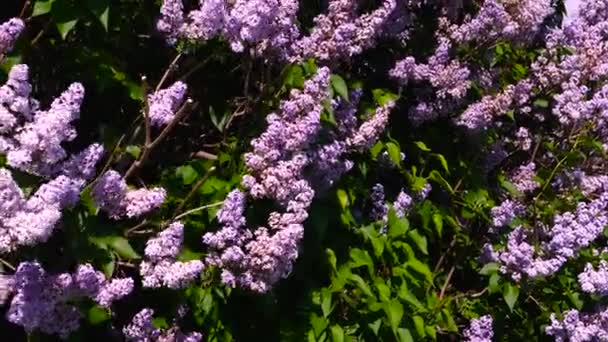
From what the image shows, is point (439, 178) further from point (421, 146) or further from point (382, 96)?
point (382, 96)

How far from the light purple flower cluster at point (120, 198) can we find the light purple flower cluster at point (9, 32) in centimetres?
38

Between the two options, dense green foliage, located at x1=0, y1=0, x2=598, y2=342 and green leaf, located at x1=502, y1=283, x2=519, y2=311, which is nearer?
dense green foliage, located at x1=0, y1=0, x2=598, y2=342

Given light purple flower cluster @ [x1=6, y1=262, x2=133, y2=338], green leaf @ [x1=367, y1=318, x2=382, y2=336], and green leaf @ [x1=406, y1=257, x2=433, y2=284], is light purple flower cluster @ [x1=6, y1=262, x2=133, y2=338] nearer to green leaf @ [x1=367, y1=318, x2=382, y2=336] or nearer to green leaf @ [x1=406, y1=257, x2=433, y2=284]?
green leaf @ [x1=367, y1=318, x2=382, y2=336]

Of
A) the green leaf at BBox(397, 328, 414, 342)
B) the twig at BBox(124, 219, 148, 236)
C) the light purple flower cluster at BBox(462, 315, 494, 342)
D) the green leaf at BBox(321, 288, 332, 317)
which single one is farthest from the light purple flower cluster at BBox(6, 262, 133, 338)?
the light purple flower cluster at BBox(462, 315, 494, 342)

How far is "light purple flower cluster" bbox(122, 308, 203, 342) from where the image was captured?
2.53 meters

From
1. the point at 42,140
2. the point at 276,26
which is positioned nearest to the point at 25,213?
the point at 42,140

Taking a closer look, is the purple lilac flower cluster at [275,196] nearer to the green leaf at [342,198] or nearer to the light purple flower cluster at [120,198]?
the light purple flower cluster at [120,198]

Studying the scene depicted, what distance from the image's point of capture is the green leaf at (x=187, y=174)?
284cm

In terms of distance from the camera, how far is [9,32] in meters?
2.37

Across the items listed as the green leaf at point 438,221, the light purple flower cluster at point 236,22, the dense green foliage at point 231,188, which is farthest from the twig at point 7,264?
the green leaf at point 438,221

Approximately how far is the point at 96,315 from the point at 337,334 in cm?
80

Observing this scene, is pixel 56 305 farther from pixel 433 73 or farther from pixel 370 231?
pixel 433 73

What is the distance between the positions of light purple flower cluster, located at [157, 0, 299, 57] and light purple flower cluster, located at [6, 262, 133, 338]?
682 mm

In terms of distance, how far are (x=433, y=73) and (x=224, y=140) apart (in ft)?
2.95
